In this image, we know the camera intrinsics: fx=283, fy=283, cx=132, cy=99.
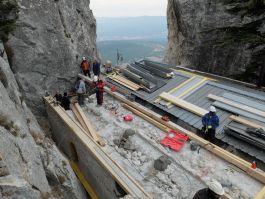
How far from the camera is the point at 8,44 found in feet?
57.9

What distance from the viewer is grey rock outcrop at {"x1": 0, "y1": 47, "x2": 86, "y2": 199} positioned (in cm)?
687

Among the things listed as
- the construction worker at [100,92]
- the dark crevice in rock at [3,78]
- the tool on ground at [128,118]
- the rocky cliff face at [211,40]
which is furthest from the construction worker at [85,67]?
the dark crevice in rock at [3,78]

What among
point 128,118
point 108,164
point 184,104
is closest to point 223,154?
point 184,104

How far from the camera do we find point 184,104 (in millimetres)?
16391

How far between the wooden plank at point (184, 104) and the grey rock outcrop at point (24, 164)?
24.5 feet

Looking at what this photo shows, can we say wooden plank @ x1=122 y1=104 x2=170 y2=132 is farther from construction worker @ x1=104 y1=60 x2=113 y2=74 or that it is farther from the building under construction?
construction worker @ x1=104 y1=60 x2=113 y2=74

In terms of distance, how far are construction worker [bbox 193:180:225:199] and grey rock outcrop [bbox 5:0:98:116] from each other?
14627 millimetres

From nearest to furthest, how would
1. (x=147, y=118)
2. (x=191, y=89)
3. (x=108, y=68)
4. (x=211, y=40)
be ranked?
(x=147, y=118)
(x=191, y=89)
(x=108, y=68)
(x=211, y=40)

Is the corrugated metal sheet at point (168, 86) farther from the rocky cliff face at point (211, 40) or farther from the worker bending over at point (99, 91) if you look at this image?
the rocky cliff face at point (211, 40)

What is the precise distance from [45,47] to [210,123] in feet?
39.8

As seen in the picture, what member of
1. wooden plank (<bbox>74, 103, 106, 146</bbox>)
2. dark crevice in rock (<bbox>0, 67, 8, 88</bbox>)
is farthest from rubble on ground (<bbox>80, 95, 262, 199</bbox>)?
dark crevice in rock (<bbox>0, 67, 8, 88</bbox>)

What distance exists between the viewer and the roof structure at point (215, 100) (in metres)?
13.8

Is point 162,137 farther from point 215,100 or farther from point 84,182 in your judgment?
point 84,182

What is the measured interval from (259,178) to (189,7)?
1922 centimetres
